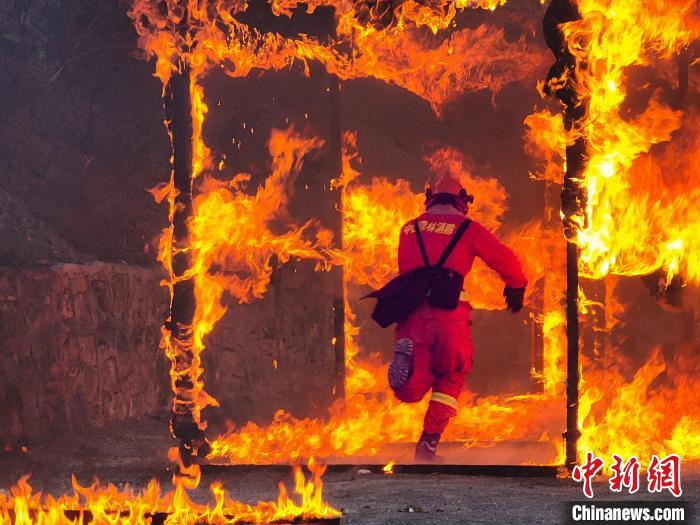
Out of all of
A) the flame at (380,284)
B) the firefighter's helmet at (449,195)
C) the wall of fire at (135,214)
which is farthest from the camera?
the flame at (380,284)

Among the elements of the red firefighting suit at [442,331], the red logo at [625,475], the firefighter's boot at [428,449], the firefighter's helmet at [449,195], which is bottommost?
the red logo at [625,475]

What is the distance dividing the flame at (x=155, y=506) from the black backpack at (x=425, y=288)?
1.30 metres

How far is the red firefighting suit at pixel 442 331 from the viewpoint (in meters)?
7.11

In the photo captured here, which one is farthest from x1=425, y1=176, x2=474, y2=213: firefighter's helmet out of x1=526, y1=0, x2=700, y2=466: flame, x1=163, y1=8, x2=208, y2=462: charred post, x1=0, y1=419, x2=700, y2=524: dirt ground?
x1=0, y1=419, x2=700, y2=524: dirt ground

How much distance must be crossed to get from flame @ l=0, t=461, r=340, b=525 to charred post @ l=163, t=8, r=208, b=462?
39cm

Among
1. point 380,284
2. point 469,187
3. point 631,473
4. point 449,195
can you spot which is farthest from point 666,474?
point 469,187

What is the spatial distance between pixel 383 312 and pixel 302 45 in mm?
2542

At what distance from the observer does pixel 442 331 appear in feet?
23.4

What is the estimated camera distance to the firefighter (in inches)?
278

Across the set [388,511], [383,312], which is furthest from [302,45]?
[388,511]

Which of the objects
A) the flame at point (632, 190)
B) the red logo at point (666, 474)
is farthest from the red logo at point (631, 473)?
the flame at point (632, 190)

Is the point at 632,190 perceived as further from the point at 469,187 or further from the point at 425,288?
the point at 425,288

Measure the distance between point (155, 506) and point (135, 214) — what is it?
3472 mm

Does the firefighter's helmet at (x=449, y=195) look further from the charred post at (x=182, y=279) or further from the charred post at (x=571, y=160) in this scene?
the charred post at (x=182, y=279)
